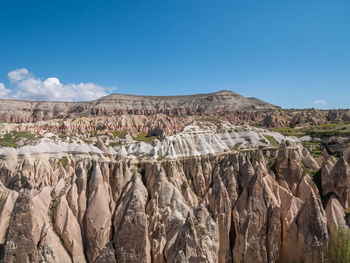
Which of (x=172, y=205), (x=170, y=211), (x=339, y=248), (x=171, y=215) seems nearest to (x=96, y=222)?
(x=171, y=215)

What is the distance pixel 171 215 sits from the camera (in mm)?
19062

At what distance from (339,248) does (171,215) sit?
1154 centimetres

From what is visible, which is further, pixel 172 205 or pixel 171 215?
pixel 172 205

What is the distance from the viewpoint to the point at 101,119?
112 metres

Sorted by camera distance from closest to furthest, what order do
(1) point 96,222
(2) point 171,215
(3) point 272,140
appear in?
(1) point 96,222 < (2) point 171,215 < (3) point 272,140

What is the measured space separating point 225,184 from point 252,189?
3.74 meters

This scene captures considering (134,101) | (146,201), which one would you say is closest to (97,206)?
(146,201)

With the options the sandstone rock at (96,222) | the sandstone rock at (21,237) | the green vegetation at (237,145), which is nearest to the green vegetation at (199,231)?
the sandstone rock at (21,237)

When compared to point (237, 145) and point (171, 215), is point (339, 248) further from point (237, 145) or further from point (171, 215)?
point (237, 145)

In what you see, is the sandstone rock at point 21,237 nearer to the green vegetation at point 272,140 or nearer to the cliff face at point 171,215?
the cliff face at point 171,215

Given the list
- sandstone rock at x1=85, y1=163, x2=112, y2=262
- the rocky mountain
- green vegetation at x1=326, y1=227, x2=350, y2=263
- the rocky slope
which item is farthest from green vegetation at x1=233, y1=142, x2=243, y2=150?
sandstone rock at x1=85, y1=163, x2=112, y2=262

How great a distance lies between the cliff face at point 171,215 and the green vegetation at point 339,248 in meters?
0.57

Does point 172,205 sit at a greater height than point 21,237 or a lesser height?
lesser

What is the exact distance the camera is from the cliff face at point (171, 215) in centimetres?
959
